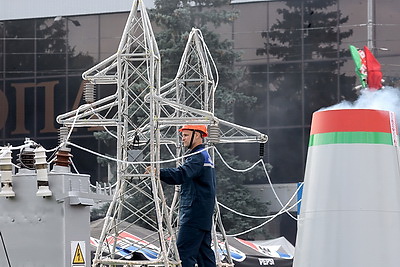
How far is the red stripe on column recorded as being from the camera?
396 cm

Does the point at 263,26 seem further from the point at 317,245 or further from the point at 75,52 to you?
the point at 317,245

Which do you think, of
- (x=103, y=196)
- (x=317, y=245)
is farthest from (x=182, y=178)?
(x=317, y=245)

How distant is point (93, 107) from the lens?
10961 mm

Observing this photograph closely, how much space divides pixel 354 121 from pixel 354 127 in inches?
1.3

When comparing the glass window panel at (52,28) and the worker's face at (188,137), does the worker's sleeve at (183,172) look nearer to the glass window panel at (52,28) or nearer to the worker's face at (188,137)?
the worker's face at (188,137)

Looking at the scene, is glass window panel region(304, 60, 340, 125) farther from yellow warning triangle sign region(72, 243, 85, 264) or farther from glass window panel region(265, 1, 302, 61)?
yellow warning triangle sign region(72, 243, 85, 264)

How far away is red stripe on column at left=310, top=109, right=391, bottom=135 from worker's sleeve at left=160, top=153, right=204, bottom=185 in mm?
4642

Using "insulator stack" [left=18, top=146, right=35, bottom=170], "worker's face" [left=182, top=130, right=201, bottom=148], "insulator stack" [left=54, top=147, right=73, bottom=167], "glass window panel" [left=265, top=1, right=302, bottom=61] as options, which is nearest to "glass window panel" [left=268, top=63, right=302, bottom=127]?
"glass window panel" [left=265, top=1, right=302, bottom=61]

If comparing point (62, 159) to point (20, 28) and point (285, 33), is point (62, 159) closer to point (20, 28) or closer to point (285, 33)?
point (285, 33)

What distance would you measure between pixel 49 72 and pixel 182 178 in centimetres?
2689

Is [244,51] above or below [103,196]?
above

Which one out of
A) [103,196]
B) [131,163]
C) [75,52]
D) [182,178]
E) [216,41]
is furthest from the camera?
[75,52]

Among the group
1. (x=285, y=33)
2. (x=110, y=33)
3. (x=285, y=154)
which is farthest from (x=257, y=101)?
(x=110, y=33)

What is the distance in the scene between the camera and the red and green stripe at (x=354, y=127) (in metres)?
3.94
